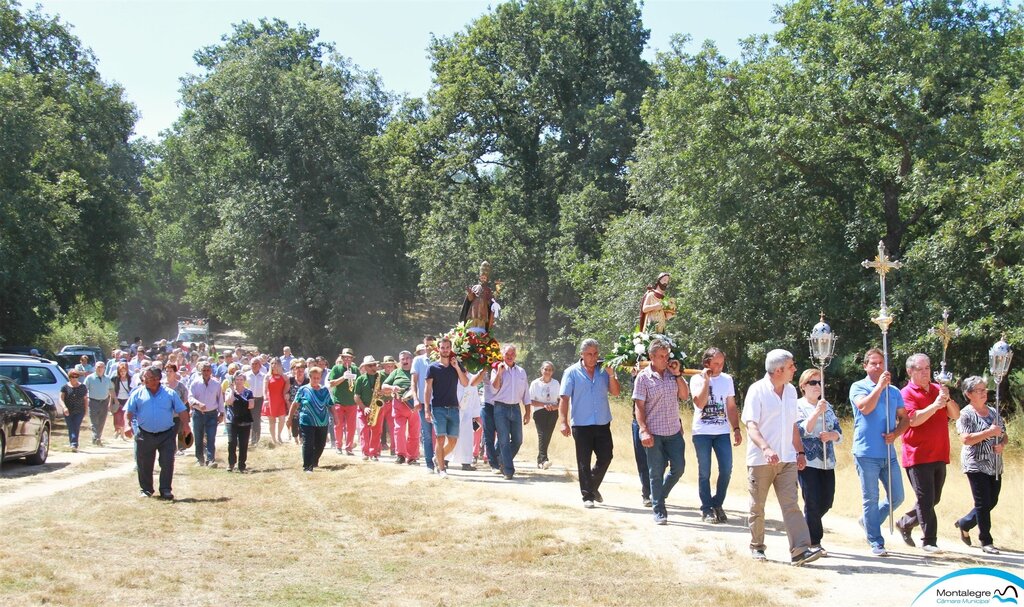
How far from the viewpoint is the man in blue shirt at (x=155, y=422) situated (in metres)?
13.6

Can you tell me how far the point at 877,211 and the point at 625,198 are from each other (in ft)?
46.9

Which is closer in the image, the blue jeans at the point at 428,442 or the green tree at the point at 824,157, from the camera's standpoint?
the blue jeans at the point at 428,442

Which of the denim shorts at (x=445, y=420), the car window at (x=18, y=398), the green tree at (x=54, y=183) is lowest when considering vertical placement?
the denim shorts at (x=445, y=420)

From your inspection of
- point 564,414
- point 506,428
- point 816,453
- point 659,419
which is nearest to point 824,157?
point 506,428

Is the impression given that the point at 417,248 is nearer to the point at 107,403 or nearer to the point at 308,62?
the point at 308,62

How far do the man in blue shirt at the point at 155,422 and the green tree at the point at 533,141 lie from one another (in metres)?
28.2

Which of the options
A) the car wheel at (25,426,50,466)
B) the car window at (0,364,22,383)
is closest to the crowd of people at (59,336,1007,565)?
the car wheel at (25,426,50,466)

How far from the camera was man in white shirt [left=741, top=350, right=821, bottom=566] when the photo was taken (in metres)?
8.98

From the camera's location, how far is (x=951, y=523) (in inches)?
477

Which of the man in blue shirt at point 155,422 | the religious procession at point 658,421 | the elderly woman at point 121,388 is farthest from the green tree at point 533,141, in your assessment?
the man in blue shirt at point 155,422

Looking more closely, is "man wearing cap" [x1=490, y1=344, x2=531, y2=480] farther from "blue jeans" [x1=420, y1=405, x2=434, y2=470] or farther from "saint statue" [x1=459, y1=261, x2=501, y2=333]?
"blue jeans" [x1=420, y1=405, x2=434, y2=470]

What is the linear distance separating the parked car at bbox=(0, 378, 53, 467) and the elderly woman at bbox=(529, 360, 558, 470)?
8.41m

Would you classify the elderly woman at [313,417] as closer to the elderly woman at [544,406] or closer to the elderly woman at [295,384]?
the elderly woman at [544,406]
